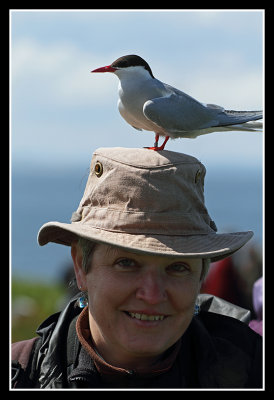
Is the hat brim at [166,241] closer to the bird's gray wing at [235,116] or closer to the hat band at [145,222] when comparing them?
the hat band at [145,222]

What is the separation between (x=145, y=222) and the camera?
7.64ft

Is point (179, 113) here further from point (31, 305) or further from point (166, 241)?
point (31, 305)

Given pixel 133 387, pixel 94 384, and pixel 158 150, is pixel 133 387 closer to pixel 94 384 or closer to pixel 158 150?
pixel 94 384

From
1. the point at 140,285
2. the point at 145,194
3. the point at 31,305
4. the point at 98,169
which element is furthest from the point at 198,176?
the point at 31,305

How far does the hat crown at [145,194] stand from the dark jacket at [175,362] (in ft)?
1.76

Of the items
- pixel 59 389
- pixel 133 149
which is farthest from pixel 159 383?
pixel 133 149

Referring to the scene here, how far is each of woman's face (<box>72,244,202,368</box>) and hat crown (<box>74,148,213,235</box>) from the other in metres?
0.13

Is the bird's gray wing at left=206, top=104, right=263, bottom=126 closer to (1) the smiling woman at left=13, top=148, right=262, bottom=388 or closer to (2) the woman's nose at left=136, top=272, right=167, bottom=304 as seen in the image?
(1) the smiling woman at left=13, top=148, right=262, bottom=388

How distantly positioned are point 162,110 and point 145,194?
510mm

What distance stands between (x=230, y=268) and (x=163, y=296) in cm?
283

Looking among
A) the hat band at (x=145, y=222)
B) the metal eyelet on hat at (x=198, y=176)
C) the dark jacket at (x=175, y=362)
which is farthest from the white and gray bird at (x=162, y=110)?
the dark jacket at (x=175, y=362)

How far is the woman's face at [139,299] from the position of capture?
7.48ft

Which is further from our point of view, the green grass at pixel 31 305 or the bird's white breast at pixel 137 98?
the green grass at pixel 31 305

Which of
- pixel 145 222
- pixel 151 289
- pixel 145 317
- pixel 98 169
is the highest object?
pixel 98 169
